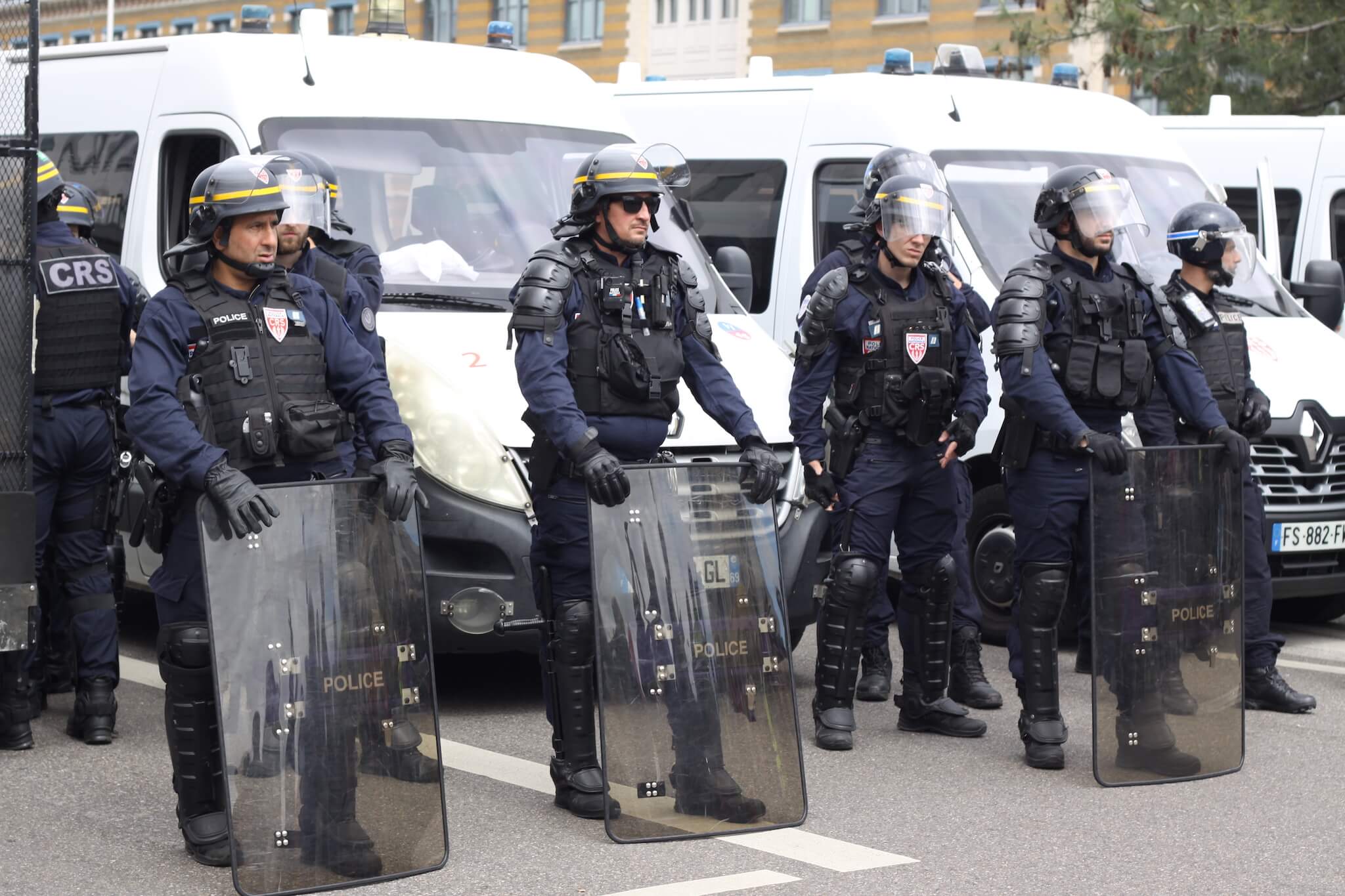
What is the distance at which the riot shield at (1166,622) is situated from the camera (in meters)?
6.77

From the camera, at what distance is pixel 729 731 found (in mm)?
6117

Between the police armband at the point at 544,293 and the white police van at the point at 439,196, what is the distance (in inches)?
42.8

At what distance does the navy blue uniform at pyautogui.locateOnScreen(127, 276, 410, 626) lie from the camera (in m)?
5.58

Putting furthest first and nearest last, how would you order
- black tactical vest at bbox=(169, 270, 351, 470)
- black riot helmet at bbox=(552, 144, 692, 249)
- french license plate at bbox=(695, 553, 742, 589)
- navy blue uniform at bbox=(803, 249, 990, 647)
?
navy blue uniform at bbox=(803, 249, 990, 647)
black riot helmet at bbox=(552, 144, 692, 249)
french license plate at bbox=(695, 553, 742, 589)
black tactical vest at bbox=(169, 270, 351, 470)

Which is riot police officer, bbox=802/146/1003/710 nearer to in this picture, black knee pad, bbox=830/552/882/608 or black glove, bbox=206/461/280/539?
black knee pad, bbox=830/552/882/608

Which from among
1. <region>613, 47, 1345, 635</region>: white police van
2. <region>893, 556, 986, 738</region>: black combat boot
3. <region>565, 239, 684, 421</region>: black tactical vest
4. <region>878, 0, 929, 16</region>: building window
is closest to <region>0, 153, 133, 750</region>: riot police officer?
<region>565, 239, 684, 421</region>: black tactical vest

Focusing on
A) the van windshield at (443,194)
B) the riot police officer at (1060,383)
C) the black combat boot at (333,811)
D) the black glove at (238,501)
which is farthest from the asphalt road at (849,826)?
the van windshield at (443,194)

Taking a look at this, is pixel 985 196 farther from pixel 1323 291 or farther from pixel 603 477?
pixel 603 477

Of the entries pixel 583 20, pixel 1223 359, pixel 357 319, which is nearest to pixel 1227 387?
pixel 1223 359

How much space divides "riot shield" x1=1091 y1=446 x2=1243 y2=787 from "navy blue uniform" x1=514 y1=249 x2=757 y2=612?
1.28m

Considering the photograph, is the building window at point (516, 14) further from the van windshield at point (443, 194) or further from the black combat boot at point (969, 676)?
the black combat boot at point (969, 676)

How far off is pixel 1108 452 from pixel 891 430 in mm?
892

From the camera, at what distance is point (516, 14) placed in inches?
1671

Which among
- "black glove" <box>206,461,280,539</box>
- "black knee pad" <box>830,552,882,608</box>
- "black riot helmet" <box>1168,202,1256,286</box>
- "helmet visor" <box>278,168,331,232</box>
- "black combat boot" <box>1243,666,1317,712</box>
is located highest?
"helmet visor" <box>278,168,331,232</box>
